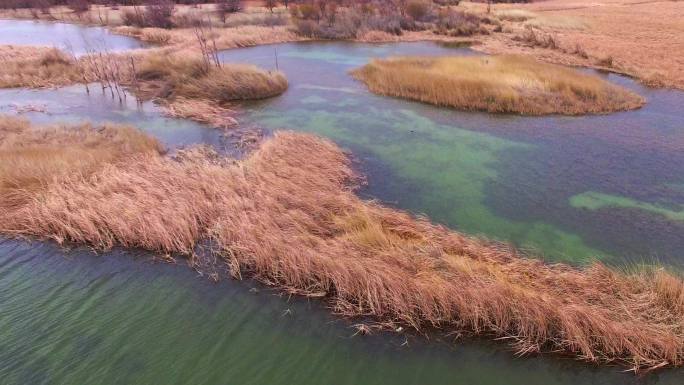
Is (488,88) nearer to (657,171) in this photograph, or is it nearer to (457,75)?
(457,75)

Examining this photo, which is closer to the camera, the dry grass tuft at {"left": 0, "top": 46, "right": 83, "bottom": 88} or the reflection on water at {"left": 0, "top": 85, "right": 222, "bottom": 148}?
the reflection on water at {"left": 0, "top": 85, "right": 222, "bottom": 148}

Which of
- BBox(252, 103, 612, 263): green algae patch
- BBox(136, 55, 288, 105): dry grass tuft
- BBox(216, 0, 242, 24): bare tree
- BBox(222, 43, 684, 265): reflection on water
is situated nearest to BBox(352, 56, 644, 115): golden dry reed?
BBox(222, 43, 684, 265): reflection on water

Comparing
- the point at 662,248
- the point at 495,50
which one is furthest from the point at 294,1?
the point at 662,248

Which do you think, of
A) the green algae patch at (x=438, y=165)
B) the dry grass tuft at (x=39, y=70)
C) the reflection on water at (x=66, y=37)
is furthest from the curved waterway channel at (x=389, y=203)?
the reflection on water at (x=66, y=37)

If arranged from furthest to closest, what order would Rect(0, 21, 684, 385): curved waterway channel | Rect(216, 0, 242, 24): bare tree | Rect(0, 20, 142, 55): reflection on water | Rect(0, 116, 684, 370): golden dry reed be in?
Rect(216, 0, 242, 24): bare tree
Rect(0, 20, 142, 55): reflection on water
Rect(0, 116, 684, 370): golden dry reed
Rect(0, 21, 684, 385): curved waterway channel

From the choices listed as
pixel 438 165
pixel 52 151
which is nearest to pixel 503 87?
pixel 438 165

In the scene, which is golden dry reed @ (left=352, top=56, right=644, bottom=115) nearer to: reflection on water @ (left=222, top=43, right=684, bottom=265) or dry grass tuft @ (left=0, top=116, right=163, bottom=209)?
reflection on water @ (left=222, top=43, right=684, bottom=265)

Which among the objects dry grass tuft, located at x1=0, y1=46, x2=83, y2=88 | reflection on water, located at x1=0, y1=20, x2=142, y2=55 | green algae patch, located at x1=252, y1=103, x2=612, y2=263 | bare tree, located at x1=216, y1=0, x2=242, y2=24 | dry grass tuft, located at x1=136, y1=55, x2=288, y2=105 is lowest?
green algae patch, located at x1=252, y1=103, x2=612, y2=263

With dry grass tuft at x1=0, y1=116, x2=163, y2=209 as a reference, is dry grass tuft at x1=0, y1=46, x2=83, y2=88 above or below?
above
